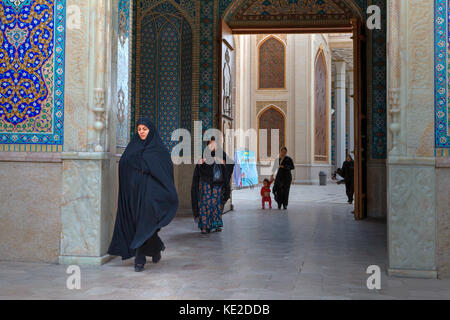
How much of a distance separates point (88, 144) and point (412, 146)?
277 cm

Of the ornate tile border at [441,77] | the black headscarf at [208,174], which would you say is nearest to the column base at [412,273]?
the ornate tile border at [441,77]

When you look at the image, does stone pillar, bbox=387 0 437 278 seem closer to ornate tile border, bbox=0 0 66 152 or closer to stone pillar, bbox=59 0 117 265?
stone pillar, bbox=59 0 117 265

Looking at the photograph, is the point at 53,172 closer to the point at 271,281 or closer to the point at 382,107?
the point at 271,281

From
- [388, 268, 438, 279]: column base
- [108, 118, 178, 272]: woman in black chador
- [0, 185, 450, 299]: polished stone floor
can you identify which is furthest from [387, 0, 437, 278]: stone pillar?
[108, 118, 178, 272]: woman in black chador

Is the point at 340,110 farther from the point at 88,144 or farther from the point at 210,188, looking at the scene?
the point at 88,144

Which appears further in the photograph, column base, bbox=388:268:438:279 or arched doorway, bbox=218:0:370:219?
arched doorway, bbox=218:0:370:219

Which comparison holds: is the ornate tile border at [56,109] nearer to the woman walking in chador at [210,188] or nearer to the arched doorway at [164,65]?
the woman walking in chador at [210,188]

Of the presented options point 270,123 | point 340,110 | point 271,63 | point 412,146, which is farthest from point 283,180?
point 340,110

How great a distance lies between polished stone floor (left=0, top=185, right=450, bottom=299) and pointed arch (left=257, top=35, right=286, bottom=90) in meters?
13.0

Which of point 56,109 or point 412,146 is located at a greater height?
point 56,109

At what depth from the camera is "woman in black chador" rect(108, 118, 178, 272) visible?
13.1 feet

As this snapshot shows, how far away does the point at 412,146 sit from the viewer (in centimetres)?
383

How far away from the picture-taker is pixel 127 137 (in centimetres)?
493
